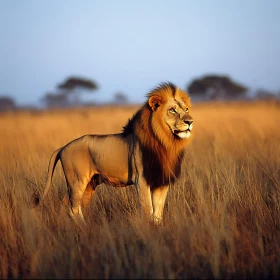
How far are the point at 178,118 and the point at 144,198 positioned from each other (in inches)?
30.6

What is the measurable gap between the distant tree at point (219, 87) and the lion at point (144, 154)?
42584 mm

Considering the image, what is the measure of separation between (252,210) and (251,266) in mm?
1145

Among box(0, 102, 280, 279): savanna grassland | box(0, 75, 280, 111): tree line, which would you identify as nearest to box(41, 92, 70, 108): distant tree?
box(0, 75, 280, 111): tree line

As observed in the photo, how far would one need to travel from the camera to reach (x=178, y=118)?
419 cm

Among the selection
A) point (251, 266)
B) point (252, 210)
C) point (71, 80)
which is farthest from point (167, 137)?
point (71, 80)

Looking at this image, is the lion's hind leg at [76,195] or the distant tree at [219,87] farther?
the distant tree at [219,87]

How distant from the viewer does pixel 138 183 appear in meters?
4.27

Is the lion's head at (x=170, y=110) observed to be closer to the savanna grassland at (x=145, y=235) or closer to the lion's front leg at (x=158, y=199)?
the lion's front leg at (x=158, y=199)

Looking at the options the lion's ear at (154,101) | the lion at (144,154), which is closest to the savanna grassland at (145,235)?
the lion at (144,154)

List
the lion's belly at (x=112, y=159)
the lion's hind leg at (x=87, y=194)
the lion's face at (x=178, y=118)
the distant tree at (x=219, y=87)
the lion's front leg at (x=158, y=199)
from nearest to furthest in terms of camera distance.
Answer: the lion's face at (x=178, y=118), the lion's front leg at (x=158, y=199), the lion's belly at (x=112, y=159), the lion's hind leg at (x=87, y=194), the distant tree at (x=219, y=87)

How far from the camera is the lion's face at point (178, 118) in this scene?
163 inches

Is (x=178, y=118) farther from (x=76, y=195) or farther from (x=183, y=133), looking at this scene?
(x=76, y=195)

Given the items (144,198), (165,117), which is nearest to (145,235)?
(144,198)

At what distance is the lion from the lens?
14.0 ft
